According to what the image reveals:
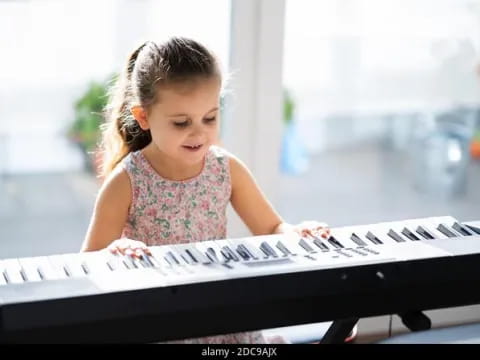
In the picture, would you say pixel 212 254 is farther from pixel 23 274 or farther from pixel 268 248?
pixel 23 274

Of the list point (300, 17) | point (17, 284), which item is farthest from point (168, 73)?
point (300, 17)

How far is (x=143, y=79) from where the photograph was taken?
6.64 ft

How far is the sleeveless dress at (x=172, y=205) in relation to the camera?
2.11m

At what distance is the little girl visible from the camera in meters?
1.97

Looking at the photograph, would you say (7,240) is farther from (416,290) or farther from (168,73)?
(416,290)

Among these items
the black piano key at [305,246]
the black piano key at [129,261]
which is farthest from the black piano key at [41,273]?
the black piano key at [305,246]

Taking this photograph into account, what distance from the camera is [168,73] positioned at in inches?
77.5

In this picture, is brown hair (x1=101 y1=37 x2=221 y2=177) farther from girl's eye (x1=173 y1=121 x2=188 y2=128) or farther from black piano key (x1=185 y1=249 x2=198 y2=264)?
black piano key (x1=185 y1=249 x2=198 y2=264)

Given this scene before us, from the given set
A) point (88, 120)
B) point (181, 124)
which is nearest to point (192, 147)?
point (181, 124)

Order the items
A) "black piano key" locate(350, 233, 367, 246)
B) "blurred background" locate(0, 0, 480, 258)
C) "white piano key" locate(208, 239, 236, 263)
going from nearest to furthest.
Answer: "white piano key" locate(208, 239, 236, 263) → "black piano key" locate(350, 233, 367, 246) → "blurred background" locate(0, 0, 480, 258)

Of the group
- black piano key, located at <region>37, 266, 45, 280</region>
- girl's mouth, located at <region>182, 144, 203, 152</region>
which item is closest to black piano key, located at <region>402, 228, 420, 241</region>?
girl's mouth, located at <region>182, 144, 203, 152</region>

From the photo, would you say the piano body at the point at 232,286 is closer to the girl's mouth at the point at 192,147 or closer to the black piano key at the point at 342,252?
the black piano key at the point at 342,252

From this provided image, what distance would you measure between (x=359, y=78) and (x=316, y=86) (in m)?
0.19

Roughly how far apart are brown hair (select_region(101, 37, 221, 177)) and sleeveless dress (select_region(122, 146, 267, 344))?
6 centimetres
